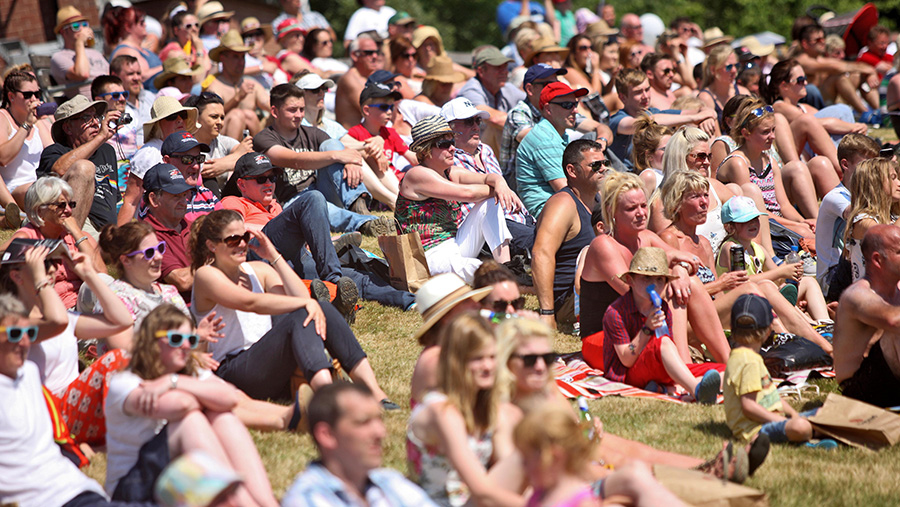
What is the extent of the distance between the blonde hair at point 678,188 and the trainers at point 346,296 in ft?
7.84

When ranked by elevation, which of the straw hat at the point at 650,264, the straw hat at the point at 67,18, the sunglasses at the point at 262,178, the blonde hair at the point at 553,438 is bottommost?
the sunglasses at the point at 262,178

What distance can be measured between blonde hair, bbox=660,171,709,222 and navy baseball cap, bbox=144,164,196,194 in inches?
135

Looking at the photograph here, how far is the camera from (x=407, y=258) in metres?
7.92

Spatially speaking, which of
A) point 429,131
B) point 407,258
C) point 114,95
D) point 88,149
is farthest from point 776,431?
point 114,95

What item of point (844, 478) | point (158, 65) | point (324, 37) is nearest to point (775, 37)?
point (324, 37)

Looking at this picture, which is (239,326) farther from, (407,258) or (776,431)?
(776,431)

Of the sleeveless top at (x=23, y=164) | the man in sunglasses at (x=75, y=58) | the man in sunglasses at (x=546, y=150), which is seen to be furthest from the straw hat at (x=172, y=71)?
the man in sunglasses at (x=546, y=150)

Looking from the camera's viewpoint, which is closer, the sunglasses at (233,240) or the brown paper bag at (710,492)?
the brown paper bag at (710,492)

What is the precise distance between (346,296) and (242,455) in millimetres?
3104

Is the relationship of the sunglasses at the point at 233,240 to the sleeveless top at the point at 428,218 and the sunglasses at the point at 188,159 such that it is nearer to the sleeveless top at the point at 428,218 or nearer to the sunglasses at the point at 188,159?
the sunglasses at the point at 188,159

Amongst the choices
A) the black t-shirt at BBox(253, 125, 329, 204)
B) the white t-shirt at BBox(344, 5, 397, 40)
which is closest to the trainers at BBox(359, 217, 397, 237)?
the black t-shirt at BBox(253, 125, 329, 204)

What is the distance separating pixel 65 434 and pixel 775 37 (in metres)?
18.7

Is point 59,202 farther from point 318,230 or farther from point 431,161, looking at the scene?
point 431,161

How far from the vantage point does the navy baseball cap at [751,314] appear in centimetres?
542
